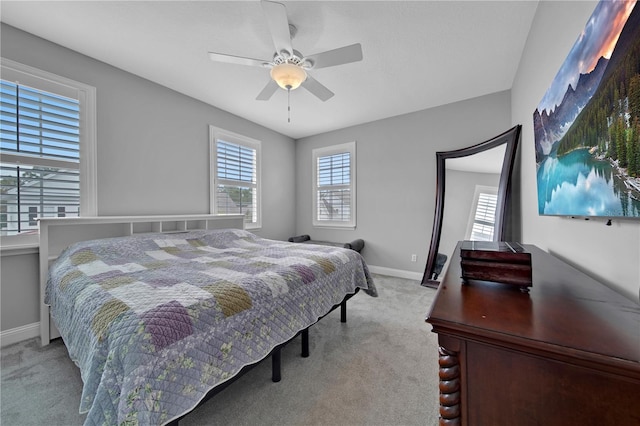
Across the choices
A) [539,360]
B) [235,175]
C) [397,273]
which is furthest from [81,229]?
[397,273]

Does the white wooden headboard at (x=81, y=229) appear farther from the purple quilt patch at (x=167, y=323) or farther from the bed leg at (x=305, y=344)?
the bed leg at (x=305, y=344)

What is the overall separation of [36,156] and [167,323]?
92.9 inches

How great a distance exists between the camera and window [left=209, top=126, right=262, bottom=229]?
3.54 meters

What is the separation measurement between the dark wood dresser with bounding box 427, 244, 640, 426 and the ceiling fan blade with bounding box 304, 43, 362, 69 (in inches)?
69.5

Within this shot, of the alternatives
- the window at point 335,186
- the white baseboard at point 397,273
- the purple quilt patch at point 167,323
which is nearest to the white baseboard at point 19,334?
the purple quilt patch at point 167,323

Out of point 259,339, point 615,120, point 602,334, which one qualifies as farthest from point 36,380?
point 615,120

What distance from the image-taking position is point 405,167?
3816 millimetres

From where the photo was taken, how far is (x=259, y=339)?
1.34 meters

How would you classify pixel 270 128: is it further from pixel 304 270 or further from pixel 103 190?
pixel 304 270

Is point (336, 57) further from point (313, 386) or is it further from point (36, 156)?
point (36, 156)

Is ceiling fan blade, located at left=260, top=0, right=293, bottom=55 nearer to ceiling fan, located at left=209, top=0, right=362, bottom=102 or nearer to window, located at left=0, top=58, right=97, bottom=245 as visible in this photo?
ceiling fan, located at left=209, top=0, right=362, bottom=102

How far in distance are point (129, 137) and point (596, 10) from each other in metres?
3.58

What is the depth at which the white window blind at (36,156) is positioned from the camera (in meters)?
2.00

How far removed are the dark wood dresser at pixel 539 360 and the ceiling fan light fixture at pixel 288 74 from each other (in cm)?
193
